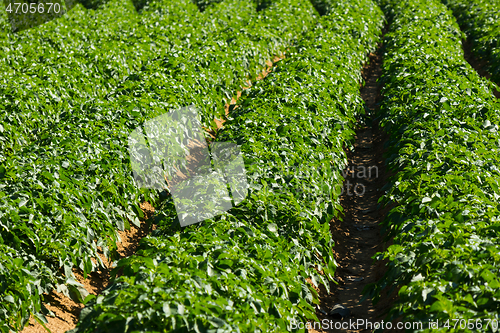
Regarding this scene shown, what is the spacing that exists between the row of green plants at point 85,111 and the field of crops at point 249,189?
0.03 metres

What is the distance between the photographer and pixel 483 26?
1324 centimetres

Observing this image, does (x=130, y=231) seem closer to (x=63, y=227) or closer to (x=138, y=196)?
(x=138, y=196)

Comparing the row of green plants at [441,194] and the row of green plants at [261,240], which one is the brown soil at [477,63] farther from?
the row of green plants at [261,240]

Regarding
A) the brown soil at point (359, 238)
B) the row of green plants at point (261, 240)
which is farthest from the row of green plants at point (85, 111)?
the brown soil at point (359, 238)

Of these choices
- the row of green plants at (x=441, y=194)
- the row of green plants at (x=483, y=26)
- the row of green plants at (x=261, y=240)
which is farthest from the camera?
the row of green plants at (x=483, y=26)

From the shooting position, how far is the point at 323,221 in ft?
16.2

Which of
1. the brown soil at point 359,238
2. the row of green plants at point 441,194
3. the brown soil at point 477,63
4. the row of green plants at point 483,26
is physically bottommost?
the brown soil at point 359,238

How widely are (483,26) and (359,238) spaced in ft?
34.1

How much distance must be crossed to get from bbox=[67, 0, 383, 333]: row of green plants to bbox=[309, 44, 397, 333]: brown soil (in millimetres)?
447

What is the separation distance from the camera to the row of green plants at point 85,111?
14.1 ft

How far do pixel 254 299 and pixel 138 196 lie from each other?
3122mm

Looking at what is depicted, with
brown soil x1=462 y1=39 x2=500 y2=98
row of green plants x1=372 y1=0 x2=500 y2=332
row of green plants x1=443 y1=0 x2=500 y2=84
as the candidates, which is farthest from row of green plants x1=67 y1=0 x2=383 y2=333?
row of green plants x1=443 y1=0 x2=500 y2=84

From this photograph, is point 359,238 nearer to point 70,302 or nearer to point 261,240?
point 261,240

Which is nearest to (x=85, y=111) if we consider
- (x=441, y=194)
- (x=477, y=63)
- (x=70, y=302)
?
(x=70, y=302)
